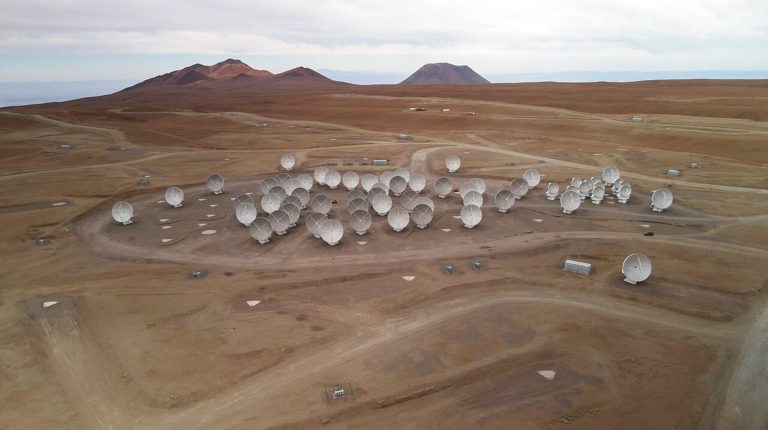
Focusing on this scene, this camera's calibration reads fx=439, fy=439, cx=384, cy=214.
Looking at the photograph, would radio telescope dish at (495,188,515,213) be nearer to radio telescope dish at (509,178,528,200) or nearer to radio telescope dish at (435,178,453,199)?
radio telescope dish at (509,178,528,200)

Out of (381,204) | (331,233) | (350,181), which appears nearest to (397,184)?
(350,181)

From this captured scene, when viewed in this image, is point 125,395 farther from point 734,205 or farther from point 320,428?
point 734,205

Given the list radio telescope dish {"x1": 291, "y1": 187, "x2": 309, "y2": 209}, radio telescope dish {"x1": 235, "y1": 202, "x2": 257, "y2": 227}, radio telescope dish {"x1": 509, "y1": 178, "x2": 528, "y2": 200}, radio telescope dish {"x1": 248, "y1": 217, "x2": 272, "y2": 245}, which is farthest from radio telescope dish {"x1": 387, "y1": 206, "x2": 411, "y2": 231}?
radio telescope dish {"x1": 509, "y1": 178, "x2": 528, "y2": 200}

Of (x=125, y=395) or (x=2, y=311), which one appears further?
(x=2, y=311)

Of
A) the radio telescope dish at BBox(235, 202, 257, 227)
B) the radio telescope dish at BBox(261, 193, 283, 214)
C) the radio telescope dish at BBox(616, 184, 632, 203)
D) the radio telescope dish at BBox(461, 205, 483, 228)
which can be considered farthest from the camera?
the radio telescope dish at BBox(616, 184, 632, 203)

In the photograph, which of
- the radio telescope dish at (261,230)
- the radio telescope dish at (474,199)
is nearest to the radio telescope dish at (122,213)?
the radio telescope dish at (261,230)

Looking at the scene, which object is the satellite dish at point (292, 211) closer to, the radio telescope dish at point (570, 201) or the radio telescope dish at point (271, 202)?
the radio telescope dish at point (271, 202)

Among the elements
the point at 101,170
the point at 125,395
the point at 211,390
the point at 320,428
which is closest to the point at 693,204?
the point at 320,428
